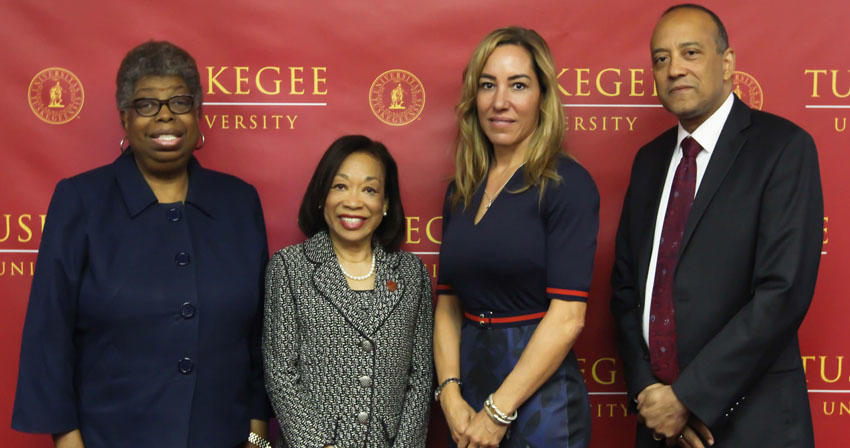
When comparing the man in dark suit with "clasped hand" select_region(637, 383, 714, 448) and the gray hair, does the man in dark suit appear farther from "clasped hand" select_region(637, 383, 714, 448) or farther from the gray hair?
the gray hair

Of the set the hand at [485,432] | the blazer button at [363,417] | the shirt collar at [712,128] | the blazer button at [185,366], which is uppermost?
the shirt collar at [712,128]

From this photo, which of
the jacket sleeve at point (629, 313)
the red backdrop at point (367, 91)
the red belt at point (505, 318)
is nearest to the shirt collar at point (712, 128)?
the jacket sleeve at point (629, 313)

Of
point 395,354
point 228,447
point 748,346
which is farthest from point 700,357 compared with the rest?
point 228,447

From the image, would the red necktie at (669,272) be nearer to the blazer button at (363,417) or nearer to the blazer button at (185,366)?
the blazer button at (363,417)

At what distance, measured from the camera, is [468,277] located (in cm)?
187

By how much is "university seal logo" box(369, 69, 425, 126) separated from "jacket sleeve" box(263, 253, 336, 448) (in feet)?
2.21

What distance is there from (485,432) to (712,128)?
37.3 inches

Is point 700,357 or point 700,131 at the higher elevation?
point 700,131

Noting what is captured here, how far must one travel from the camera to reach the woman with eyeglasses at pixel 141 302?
5.88 ft

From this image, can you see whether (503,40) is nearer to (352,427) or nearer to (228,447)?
(352,427)

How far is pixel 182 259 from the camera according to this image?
1.83 metres

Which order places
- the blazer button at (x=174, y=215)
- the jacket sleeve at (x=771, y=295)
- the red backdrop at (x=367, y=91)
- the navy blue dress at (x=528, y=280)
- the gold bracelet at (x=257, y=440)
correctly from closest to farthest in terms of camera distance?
the jacket sleeve at (x=771, y=295), the navy blue dress at (x=528, y=280), the blazer button at (x=174, y=215), the gold bracelet at (x=257, y=440), the red backdrop at (x=367, y=91)

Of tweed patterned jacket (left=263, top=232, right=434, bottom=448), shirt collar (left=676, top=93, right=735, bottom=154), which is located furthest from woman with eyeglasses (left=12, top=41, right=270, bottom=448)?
shirt collar (left=676, top=93, right=735, bottom=154)

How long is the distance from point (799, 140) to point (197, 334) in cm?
152
